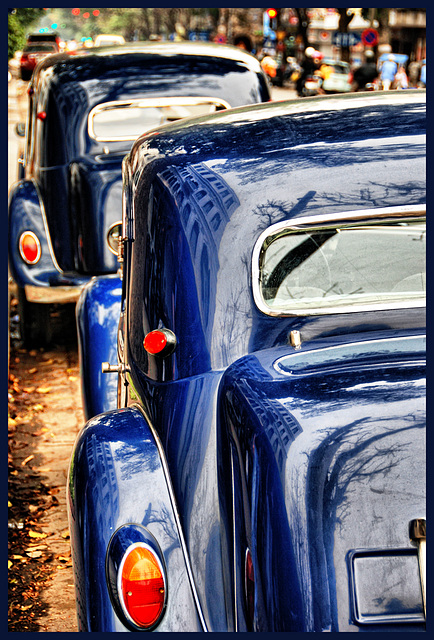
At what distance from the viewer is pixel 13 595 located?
360cm

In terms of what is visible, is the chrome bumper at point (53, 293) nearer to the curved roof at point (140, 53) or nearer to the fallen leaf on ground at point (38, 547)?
the curved roof at point (140, 53)

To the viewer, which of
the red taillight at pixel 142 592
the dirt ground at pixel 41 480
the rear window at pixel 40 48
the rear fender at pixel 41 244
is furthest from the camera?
the rear window at pixel 40 48

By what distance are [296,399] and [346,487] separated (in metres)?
0.26

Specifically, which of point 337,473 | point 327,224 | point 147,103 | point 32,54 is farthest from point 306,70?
point 337,473

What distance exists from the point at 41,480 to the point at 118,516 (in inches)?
94.4

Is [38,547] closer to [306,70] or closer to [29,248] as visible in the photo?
[29,248]

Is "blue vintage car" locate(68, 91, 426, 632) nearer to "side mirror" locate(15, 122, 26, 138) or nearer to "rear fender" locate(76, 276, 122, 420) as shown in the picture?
"rear fender" locate(76, 276, 122, 420)

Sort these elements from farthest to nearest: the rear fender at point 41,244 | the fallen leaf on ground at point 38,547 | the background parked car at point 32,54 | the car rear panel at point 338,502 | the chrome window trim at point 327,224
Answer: the background parked car at point 32,54
the rear fender at point 41,244
the fallen leaf on ground at point 38,547
the chrome window trim at point 327,224
the car rear panel at point 338,502

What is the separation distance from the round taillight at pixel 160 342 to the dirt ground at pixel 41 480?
145 centimetres

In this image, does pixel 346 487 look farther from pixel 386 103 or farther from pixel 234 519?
pixel 386 103

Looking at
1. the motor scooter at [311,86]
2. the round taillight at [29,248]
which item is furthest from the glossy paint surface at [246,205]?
the motor scooter at [311,86]

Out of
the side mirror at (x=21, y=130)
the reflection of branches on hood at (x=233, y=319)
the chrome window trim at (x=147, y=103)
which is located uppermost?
the side mirror at (x=21, y=130)

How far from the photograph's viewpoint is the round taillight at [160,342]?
8.32 ft
